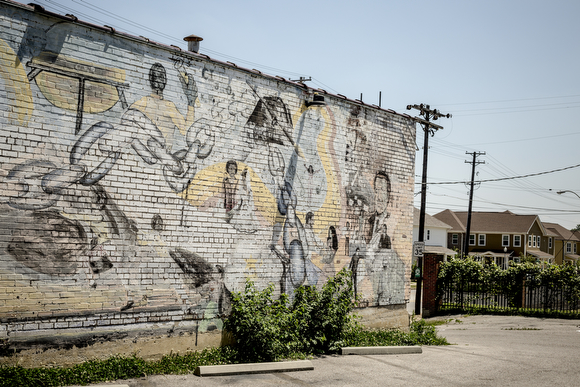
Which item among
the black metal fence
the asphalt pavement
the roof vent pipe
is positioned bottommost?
the asphalt pavement

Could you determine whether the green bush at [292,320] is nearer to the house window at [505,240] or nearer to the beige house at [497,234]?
the beige house at [497,234]

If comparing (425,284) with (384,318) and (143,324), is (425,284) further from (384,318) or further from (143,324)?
(143,324)

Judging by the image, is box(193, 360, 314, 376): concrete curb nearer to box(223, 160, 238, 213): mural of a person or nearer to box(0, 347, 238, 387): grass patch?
box(0, 347, 238, 387): grass patch

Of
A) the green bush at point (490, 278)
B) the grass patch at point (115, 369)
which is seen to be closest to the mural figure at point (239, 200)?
the grass patch at point (115, 369)

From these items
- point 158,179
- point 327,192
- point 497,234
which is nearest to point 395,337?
point 327,192

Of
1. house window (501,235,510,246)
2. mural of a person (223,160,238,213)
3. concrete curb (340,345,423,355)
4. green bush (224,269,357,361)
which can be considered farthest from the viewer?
house window (501,235,510,246)

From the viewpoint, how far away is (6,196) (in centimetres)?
636

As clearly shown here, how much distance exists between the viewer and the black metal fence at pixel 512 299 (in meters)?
19.4

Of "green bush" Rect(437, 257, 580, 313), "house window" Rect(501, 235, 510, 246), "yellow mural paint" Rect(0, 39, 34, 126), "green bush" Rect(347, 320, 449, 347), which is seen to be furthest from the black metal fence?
"house window" Rect(501, 235, 510, 246)

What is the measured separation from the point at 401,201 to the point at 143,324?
7.33m

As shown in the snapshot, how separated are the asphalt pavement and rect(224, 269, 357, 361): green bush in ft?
1.65

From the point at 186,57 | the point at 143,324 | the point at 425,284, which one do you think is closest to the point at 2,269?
the point at 143,324

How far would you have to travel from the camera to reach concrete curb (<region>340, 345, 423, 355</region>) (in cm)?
972

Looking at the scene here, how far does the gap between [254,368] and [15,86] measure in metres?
5.48
